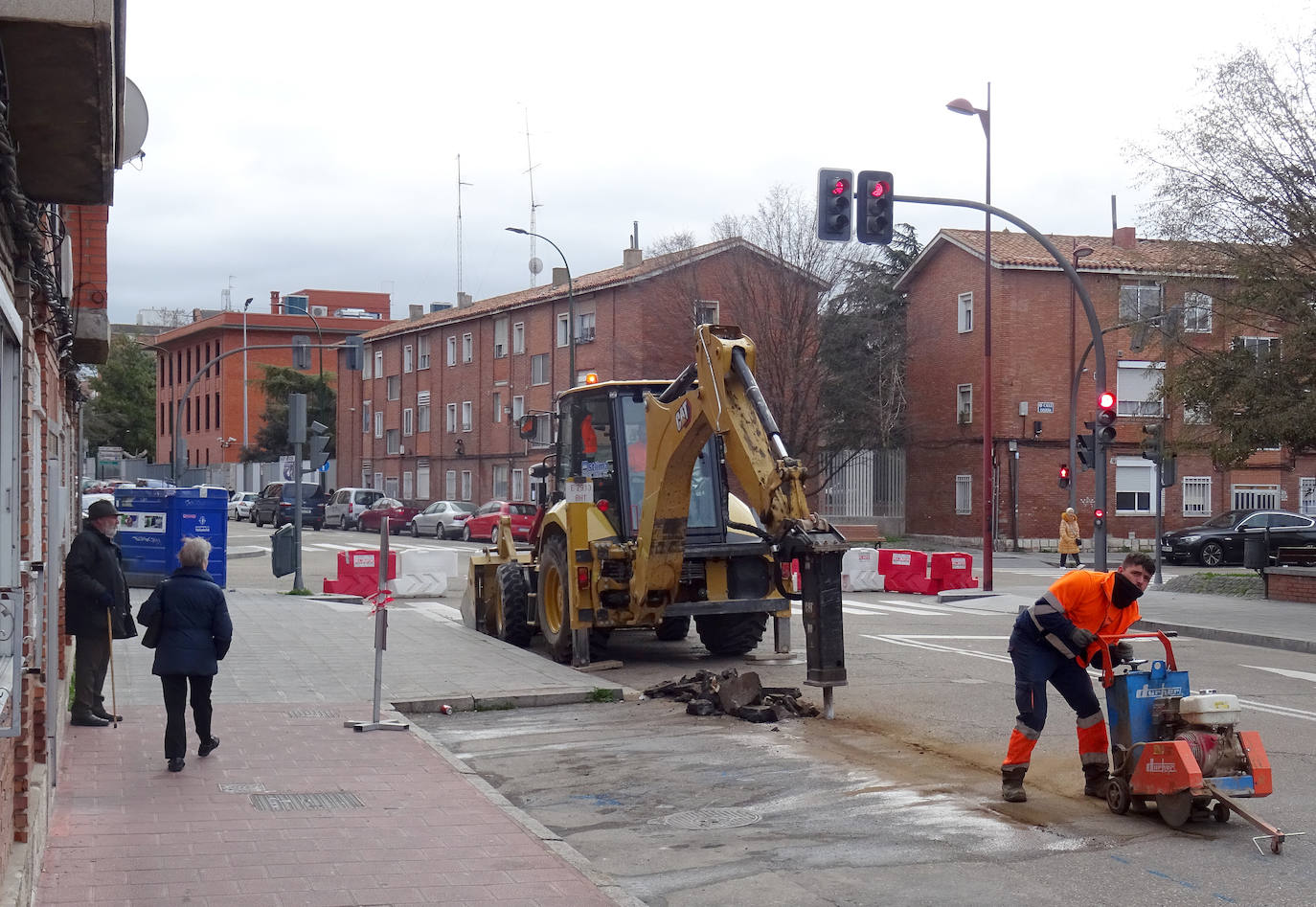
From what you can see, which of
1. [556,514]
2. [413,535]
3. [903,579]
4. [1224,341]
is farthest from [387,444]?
[556,514]

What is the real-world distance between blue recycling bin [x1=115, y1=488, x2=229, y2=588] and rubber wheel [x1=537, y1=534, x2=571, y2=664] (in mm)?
9271

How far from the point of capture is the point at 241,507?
207 feet

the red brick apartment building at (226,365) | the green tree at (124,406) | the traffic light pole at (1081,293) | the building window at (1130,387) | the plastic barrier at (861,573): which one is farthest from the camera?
the green tree at (124,406)

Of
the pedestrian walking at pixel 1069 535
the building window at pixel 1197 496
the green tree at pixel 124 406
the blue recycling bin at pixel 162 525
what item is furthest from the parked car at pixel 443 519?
the green tree at pixel 124 406

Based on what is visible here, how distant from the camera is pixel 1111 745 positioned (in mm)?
7707

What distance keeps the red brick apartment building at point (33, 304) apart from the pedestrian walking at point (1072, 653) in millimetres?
5031

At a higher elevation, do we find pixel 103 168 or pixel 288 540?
pixel 103 168

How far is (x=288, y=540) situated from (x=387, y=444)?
156 ft

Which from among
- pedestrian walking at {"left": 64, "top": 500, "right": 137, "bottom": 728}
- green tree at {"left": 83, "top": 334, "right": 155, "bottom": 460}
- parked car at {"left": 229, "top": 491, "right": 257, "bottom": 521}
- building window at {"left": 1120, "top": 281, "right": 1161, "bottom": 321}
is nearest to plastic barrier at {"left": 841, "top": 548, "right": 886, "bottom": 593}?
building window at {"left": 1120, "top": 281, "right": 1161, "bottom": 321}

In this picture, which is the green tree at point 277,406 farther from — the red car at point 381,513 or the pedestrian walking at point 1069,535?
the pedestrian walking at point 1069,535

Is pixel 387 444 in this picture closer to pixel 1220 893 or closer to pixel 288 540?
pixel 288 540

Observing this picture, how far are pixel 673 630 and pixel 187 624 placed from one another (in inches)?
306

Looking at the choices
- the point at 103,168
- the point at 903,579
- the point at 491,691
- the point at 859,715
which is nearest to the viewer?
the point at 103,168

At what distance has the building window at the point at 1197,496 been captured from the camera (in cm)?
4566
